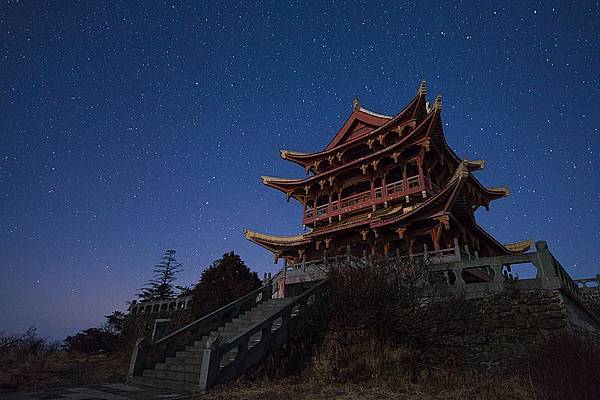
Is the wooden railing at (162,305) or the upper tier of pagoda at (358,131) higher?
the upper tier of pagoda at (358,131)

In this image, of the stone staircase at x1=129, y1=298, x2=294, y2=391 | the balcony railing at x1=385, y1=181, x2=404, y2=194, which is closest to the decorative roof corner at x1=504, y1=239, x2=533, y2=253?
the balcony railing at x1=385, y1=181, x2=404, y2=194

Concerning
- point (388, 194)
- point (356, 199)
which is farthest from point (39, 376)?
point (356, 199)

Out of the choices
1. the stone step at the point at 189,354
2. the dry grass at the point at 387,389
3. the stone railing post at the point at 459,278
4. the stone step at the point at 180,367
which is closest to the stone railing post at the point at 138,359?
the stone step at the point at 180,367

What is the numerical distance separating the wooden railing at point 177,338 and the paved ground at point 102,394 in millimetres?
1301

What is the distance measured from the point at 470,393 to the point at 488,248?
1896cm

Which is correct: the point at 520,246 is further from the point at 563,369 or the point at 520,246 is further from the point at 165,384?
the point at 165,384

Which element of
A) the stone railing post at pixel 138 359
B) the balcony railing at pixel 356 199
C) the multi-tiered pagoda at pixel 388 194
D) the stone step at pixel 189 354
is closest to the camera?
the stone railing post at pixel 138 359

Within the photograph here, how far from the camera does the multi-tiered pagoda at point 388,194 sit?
61.0 feet

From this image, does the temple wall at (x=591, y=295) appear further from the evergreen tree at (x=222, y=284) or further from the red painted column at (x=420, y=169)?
the evergreen tree at (x=222, y=284)

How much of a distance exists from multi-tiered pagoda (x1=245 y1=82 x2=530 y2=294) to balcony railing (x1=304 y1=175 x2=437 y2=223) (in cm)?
7

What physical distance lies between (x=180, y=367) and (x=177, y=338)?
5.22 feet

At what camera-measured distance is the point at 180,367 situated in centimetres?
870

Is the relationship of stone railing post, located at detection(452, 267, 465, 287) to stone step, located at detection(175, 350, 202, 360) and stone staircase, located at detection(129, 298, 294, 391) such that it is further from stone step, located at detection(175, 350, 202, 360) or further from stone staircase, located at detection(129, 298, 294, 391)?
stone step, located at detection(175, 350, 202, 360)

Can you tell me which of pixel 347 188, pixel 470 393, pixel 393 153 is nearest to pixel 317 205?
pixel 347 188
